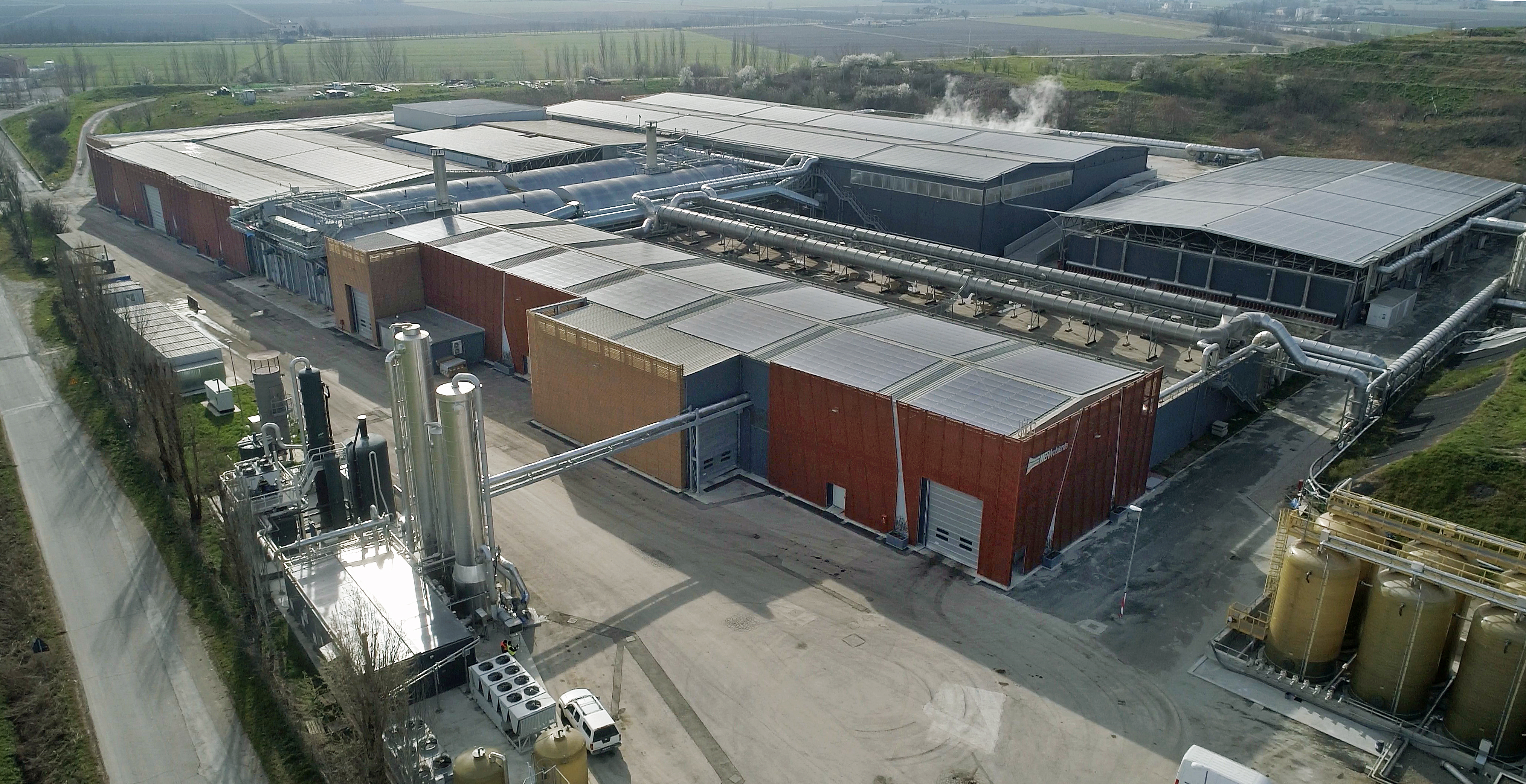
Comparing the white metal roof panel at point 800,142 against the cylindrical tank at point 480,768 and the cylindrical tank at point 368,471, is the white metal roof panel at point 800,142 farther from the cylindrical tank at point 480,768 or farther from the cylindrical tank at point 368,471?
the cylindrical tank at point 480,768

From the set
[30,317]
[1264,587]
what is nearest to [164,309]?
[30,317]

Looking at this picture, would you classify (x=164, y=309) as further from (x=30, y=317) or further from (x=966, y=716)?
(x=966, y=716)

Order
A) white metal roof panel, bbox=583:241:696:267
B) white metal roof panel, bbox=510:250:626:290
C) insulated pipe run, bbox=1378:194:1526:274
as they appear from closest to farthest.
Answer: white metal roof panel, bbox=510:250:626:290 → white metal roof panel, bbox=583:241:696:267 → insulated pipe run, bbox=1378:194:1526:274

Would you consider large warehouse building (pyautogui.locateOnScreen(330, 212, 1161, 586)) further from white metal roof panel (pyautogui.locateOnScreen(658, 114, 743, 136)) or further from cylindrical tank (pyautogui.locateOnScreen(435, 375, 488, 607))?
white metal roof panel (pyautogui.locateOnScreen(658, 114, 743, 136))

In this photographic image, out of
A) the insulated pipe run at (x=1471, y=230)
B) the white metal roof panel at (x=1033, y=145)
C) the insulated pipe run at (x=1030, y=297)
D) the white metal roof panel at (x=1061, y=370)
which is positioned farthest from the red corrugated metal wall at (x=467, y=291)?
the insulated pipe run at (x=1471, y=230)

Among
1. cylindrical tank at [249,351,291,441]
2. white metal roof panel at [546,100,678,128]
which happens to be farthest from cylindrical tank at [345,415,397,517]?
white metal roof panel at [546,100,678,128]

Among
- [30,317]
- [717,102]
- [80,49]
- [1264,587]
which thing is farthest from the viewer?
[80,49]
